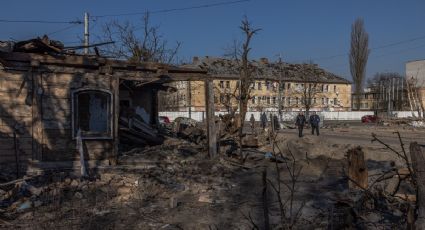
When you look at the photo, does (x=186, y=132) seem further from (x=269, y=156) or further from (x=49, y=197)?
(x=49, y=197)

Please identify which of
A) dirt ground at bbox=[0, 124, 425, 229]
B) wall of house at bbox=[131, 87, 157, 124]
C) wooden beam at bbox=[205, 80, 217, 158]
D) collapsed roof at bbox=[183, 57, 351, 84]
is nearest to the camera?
dirt ground at bbox=[0, 124, 425, 229]

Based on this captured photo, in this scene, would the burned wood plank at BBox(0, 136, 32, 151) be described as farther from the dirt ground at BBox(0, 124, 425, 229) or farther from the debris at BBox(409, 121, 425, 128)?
the debris at BBox(409, 121, 425, 128)

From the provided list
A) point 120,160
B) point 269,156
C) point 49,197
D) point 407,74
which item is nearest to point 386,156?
Answer: point 269,156

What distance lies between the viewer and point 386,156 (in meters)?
17.5

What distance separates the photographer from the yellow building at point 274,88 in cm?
7306

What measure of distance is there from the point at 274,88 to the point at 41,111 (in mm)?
62506

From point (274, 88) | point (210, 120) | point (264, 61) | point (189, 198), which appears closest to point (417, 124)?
point (274, 88)

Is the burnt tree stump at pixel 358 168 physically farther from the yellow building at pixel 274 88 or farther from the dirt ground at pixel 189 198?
the yellow building at pixel 274 88

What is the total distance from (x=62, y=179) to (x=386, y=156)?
37.0 feet

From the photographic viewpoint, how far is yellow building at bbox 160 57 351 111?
73.1 metres

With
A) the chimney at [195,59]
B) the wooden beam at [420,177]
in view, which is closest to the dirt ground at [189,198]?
the wooden beam at [420,177]

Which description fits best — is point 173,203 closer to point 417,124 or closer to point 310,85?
point 417,124

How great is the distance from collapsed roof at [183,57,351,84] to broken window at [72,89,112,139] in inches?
2301

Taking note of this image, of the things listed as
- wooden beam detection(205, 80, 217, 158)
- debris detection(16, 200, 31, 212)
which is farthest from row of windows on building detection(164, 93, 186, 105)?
debris detection(16, 200, 31, 212)
